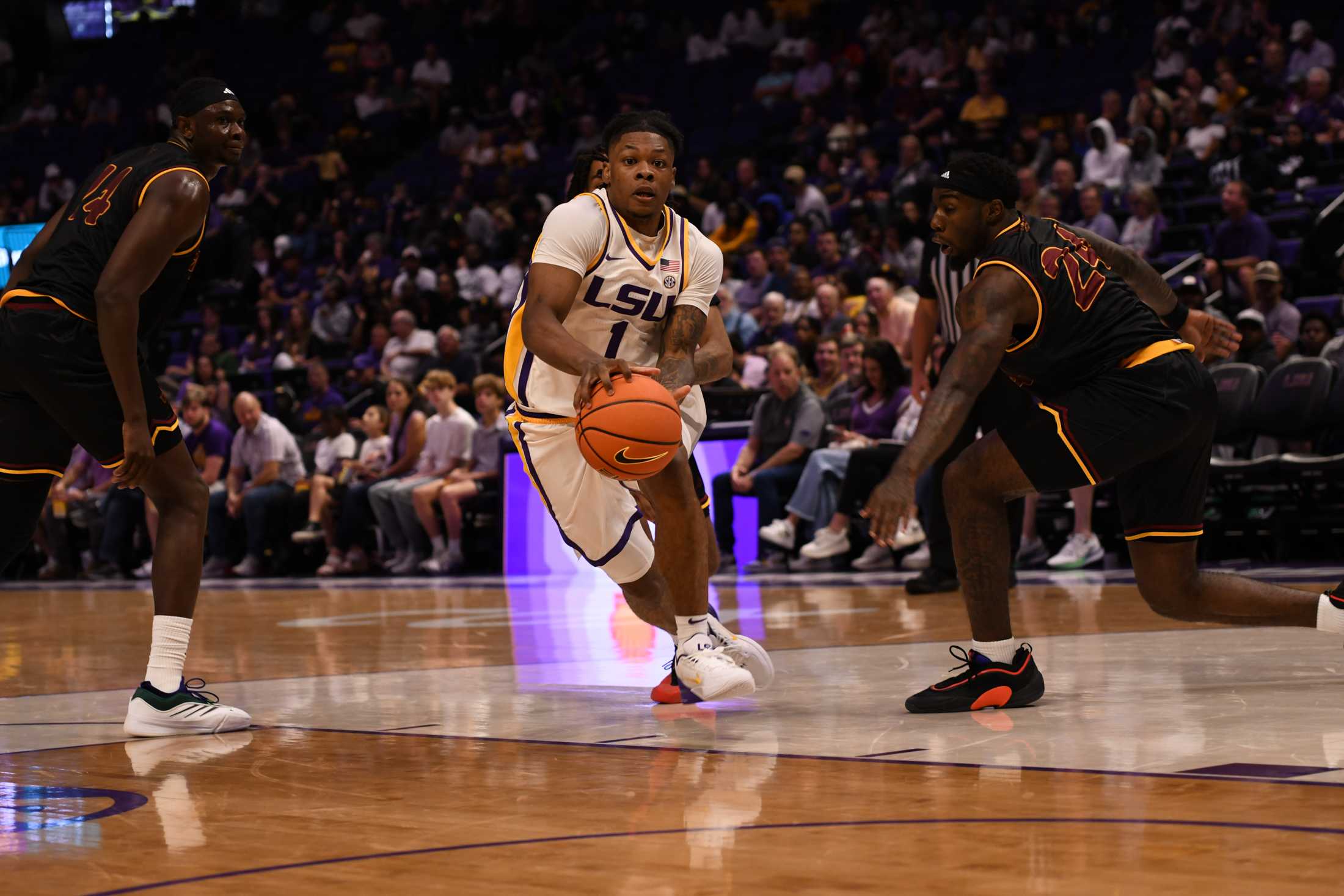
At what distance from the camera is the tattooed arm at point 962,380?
3.67m

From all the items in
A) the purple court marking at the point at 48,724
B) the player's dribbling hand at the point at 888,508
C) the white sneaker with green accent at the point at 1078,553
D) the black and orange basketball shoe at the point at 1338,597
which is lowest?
the white sneaker with green accent at the point at 1078,553

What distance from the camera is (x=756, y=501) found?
11781mm

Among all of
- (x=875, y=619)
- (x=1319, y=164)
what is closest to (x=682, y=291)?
(x=875, y=619)

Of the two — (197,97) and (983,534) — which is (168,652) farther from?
(983,534)

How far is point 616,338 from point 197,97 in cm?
130

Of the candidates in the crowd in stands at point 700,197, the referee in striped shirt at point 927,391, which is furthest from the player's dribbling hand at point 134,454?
the crowd in stands at point 700,197

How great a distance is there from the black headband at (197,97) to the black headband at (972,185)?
74.4 inches

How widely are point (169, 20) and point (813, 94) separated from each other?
13278 mm

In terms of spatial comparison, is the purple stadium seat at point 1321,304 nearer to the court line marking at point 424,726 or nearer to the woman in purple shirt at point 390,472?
the woman in purple shirt at point 390,472

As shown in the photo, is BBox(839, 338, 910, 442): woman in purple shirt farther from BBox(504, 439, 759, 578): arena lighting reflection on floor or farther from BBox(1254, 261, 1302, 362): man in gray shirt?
BBox(1254, 261, 1302, 362): man in gray shirt

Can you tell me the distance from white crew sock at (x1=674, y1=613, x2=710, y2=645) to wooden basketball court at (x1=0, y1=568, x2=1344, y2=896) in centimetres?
21

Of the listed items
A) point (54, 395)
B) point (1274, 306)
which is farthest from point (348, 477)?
point (54, 395)

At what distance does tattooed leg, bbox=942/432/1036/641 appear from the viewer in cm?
441

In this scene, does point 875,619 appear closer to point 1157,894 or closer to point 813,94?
point 1157,894
